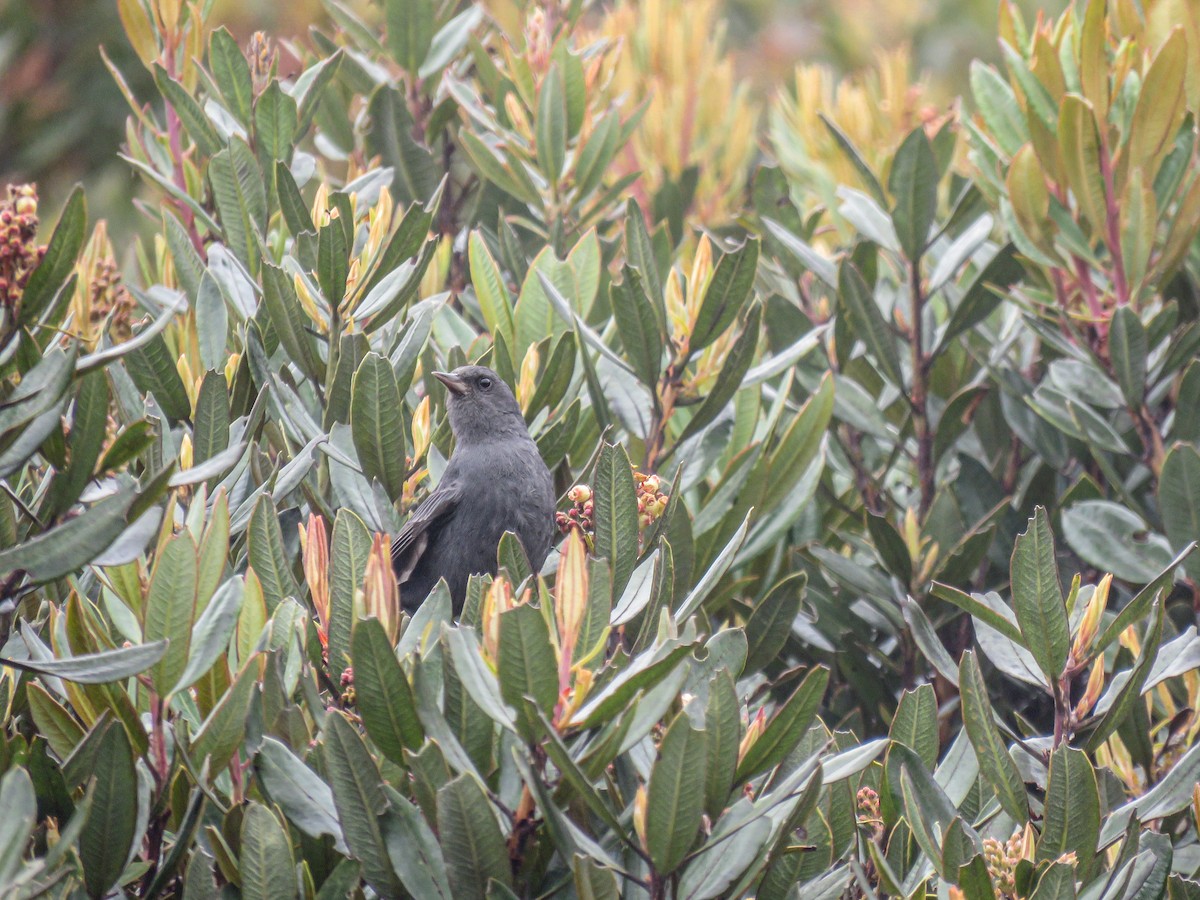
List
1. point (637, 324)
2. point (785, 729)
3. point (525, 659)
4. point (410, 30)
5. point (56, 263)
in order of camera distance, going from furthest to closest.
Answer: point (410, 30) → point (637, 324) → point (56, 263) → point (785, 729) → point (525, 659)

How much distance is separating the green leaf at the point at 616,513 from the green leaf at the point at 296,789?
0.65 m

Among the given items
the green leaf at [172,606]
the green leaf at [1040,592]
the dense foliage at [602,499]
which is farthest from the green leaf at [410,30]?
the green leaf at [1040,592]

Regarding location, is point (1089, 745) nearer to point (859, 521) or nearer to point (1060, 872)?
point (1060, 872)

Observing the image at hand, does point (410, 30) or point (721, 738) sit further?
point (410, 30)

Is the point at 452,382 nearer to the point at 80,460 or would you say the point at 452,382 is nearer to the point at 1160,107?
the point at 80,460

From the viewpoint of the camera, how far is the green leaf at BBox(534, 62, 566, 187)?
11.7 ft

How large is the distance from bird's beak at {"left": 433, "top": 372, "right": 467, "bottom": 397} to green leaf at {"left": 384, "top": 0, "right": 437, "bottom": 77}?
1266 mm

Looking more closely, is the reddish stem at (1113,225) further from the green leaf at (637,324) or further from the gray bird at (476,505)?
the gray bird at (476,505)

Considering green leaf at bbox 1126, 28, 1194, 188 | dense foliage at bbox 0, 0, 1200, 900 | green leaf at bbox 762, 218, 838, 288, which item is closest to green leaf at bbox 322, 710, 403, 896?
dense foliage at bbox 0, 0, 1200, 900

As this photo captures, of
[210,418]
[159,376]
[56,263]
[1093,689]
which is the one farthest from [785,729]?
[159,376]

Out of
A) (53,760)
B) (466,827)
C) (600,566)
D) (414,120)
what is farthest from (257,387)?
(414,120)

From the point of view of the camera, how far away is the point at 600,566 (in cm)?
186

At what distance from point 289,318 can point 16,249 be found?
0.68 meters

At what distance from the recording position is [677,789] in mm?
1704
